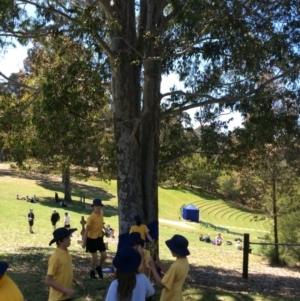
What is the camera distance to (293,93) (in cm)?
1169

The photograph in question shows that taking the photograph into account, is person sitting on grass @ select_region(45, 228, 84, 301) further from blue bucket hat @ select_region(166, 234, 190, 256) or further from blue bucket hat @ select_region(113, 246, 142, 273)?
blue bucket hat @ select_region(113, 246, 142, 273)

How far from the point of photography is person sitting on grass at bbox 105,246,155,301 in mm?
3627

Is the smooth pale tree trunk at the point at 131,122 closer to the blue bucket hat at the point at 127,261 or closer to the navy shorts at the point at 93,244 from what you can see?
the navy shorts at the point at 93,244

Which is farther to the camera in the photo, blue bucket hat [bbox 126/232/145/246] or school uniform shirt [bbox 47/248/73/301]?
school uniform shirt [bbox 47/248/73/301]

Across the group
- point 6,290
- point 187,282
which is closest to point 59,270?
point 6,290

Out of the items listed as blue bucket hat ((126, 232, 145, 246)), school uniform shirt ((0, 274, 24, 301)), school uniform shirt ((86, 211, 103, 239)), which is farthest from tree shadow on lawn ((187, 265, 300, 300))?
school uniform shirt ((0, 274, 24, 301))

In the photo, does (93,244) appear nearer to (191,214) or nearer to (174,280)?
(174,280)

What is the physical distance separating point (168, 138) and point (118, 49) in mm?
4224

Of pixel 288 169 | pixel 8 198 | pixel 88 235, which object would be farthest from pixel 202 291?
pixel 8 198

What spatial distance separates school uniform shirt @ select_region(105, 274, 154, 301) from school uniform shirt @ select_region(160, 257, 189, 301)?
3.50 feet

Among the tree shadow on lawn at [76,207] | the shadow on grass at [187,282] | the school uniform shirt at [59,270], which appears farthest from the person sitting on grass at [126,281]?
the tree shadow on lawn at [76,207]

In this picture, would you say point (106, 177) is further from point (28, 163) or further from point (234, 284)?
point (234, 284)

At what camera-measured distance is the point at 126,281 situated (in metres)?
3.64

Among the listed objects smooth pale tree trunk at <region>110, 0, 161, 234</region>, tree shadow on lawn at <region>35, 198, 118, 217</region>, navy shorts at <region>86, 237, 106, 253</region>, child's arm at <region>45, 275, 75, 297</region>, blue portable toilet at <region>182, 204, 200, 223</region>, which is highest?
smooth pale tree trunk at <region>110, 0, 161, 234</region>
